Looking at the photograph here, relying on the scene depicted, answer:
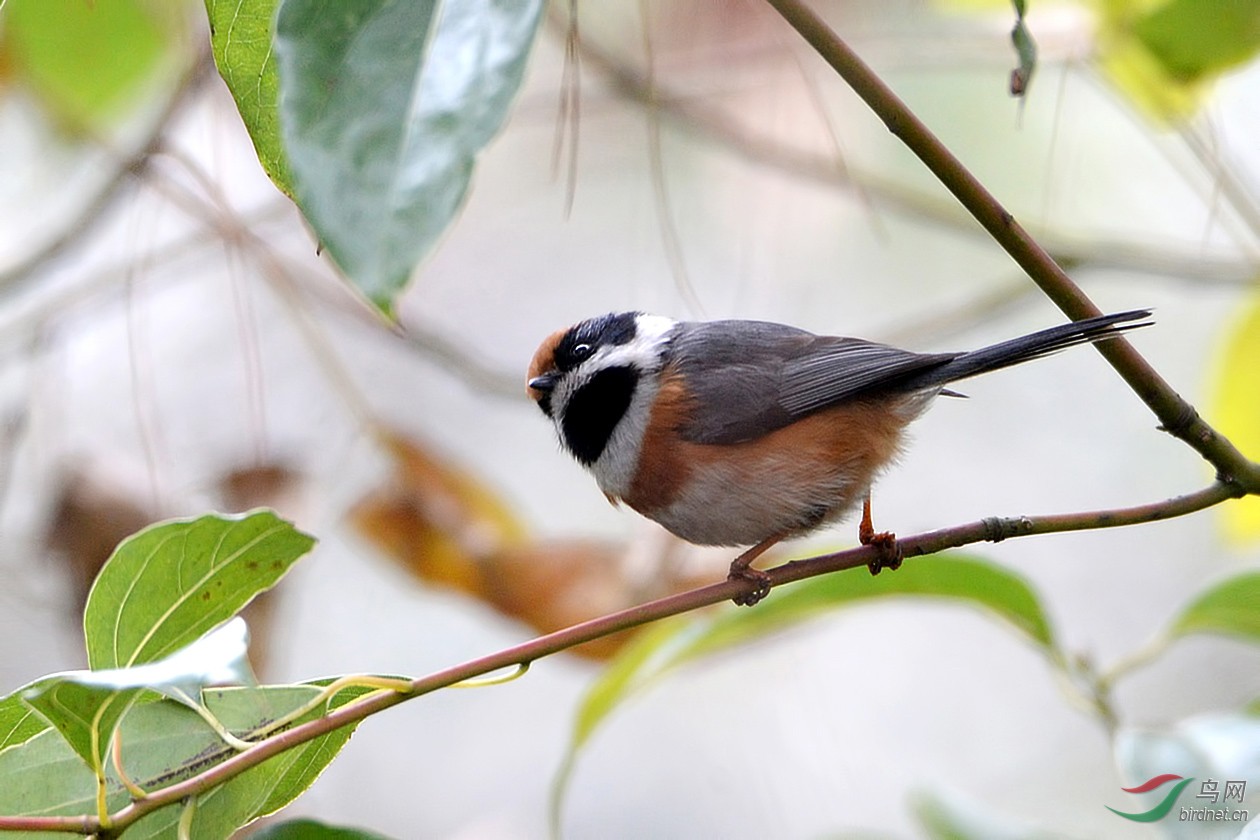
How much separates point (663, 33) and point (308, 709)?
3116mm

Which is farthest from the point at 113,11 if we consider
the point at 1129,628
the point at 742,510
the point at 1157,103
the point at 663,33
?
the point at 1129,628

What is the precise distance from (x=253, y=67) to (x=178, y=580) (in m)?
0.69

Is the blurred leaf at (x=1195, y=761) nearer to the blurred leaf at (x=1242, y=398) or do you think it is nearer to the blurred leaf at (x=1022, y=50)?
the blurred leaf at (x=1242, y=398)

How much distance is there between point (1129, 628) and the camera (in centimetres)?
501

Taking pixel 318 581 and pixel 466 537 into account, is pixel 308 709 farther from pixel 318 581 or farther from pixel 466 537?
pixel 318 581

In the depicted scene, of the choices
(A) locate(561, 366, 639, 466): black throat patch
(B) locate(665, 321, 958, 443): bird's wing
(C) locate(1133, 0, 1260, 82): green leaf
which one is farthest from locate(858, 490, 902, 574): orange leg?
(C) locate(1133, 0, 1260, 82): green leaf

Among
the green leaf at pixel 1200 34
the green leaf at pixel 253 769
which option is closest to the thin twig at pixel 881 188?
the green leaf at pixel 1200 34

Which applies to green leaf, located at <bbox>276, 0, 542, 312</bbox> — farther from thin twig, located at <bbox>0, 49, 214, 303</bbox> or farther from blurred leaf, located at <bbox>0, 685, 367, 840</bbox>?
thin twig, located at <bbox>0, 49, 214, 303</bbox>

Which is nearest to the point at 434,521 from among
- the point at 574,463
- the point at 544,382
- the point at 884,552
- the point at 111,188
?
the point at 544,382

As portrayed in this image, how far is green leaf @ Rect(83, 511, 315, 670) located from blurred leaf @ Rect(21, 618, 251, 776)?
0.17 meters

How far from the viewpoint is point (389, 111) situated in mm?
1185

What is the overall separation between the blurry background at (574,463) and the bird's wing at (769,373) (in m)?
0.83

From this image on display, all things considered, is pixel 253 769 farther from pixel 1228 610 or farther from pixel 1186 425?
pixel 1228 610

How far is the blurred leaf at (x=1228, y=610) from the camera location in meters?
2.04
